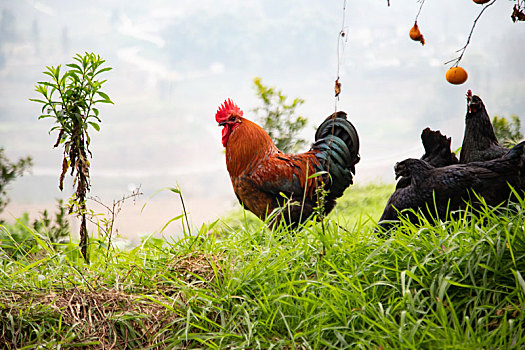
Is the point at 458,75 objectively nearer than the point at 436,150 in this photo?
Yes

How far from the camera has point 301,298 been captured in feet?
5.26

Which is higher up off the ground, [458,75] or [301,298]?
[458,75]

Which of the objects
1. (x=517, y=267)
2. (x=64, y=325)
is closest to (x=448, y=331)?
(x=517, y=267)

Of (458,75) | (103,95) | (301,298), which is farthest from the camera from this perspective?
(458,75)

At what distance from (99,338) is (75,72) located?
1.38 meters

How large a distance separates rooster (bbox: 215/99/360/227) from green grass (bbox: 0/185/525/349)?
75 centimetres

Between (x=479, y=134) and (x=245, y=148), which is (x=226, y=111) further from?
(x=479, y=134)

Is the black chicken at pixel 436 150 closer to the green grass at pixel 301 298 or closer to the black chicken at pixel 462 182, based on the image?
the black chicken at pixel 462 182

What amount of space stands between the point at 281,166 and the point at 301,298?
4.63 ft

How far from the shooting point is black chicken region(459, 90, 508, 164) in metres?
2.88

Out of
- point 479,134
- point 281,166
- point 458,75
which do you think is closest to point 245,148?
point 281,166

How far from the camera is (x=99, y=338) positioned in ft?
5.67

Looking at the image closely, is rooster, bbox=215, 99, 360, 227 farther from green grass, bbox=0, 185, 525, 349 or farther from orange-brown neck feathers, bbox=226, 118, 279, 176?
green grass, bbox=0, 185, 525, 349

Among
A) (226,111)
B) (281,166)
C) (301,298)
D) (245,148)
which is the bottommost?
(301,298)
